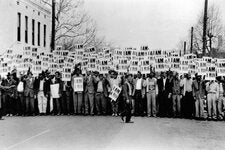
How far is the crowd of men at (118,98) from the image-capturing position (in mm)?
20422

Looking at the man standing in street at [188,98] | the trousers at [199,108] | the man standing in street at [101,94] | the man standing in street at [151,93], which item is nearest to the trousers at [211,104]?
the trousers at [199,108]

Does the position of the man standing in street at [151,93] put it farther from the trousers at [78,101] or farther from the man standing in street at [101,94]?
the trousers at [78,101]

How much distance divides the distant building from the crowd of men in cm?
887

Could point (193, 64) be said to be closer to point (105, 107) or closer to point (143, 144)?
point (105, 107)

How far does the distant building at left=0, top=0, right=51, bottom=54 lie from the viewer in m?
33.2

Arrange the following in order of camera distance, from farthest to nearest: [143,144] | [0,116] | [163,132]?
[0,116] < [163,132] < [143,144]

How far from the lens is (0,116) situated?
18.7 meters

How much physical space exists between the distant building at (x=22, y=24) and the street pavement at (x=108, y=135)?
567 inches

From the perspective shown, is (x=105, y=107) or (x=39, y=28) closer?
(x=105, y=107)

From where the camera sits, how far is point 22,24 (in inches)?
1414

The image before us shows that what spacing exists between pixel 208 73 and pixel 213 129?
4626 mm

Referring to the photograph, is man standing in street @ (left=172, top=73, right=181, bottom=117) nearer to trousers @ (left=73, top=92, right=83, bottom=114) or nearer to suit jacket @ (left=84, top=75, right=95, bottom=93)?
suit jacket @ (left=84, top=75, right=95, bottom=93)

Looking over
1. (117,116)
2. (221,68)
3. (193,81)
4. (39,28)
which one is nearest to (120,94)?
(117,116)

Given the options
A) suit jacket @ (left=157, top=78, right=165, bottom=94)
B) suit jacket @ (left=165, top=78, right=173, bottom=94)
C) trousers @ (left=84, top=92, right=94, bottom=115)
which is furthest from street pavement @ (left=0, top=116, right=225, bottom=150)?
trousers @ (left=84, top=92, right=94, bottom=115)
